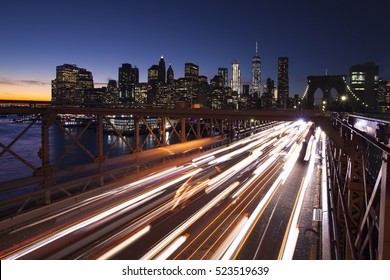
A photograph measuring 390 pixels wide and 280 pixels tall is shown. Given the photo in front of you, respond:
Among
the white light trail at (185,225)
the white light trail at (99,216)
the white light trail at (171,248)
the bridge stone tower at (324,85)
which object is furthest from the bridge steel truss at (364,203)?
the bridge stone tower at (324,85)

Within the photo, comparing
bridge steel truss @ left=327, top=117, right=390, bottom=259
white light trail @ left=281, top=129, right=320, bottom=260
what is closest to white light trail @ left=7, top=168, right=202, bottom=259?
white light trail @ left=281, top=129, right=320, bottom=260

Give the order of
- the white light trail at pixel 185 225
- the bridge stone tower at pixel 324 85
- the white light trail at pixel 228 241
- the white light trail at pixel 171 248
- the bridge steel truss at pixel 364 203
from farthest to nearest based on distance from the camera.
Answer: the bridge stone tower at pixel 324 85 < the white light trail at pixel 185 225 < the white light trail at pixel 228 241 < the white light trail at pixel 171 248 < the bridge steel truss at pixel 364 203

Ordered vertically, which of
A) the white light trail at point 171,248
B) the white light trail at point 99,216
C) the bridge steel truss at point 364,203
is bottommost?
the white light trail at point 171,248

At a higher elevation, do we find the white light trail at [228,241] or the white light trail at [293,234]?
the white light trail at [228,241]

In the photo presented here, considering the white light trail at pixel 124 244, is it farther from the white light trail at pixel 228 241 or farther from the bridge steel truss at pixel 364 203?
the bridge steel truss at pixel 364 203

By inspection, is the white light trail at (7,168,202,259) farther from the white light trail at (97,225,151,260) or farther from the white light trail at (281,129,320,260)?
the white light trail at (281,129,320,260)
